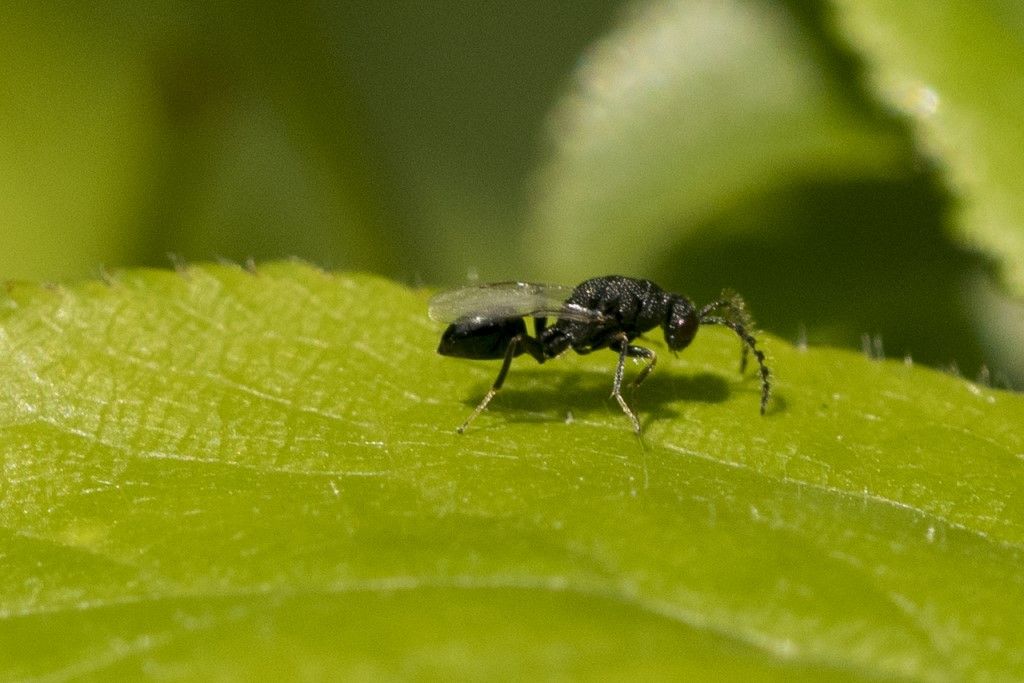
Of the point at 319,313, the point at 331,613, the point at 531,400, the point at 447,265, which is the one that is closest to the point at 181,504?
the point at 331,613

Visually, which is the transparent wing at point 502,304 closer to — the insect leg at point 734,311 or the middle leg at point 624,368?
the middle leg at point 624,368

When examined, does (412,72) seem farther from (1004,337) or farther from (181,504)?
(181,504)

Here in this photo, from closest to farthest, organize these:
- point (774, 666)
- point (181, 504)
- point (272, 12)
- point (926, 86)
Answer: point (774, 666) → point (181, 504) → point (926, 86) → point (272, 12)

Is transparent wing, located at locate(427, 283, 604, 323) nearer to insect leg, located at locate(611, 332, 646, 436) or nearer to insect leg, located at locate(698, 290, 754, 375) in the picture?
insect leg, located at locate(611, 332, 646, 436)

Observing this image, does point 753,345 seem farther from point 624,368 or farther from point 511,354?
point 511,354

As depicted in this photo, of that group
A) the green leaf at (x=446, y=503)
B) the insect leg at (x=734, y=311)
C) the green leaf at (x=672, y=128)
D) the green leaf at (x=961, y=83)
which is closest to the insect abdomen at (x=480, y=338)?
the green leaf at (x=446, y=503)

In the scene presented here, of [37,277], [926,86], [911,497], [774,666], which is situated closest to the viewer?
[774,666]

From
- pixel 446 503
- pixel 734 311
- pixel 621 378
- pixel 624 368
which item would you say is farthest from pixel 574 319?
pixel 446 503
